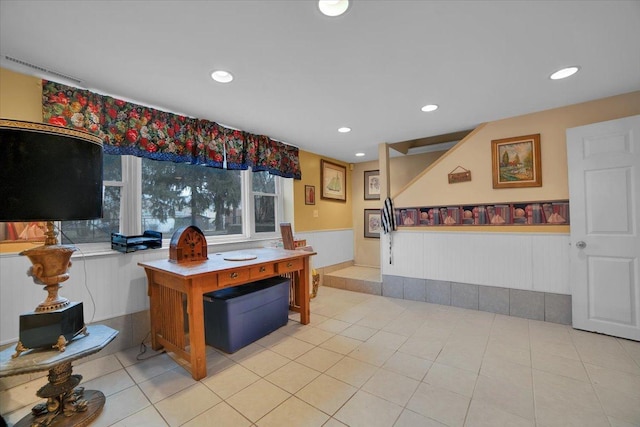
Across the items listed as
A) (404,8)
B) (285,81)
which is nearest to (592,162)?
(404,8)

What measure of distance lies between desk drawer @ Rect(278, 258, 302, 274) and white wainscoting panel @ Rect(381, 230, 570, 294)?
5.35 feet

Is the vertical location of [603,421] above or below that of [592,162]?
below

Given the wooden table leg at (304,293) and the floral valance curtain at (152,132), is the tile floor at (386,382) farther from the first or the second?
the floral valance curtain at (152,132)

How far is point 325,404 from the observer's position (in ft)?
5.34

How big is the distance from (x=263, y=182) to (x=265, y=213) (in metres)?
0.45

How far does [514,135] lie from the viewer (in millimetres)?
2984

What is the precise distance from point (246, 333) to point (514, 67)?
3094mm

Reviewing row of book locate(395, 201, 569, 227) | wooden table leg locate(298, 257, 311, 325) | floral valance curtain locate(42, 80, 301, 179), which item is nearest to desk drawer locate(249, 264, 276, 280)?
wooden table leg locate(298, 257, 311, 325)

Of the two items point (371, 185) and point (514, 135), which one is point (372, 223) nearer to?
point (371, 185)

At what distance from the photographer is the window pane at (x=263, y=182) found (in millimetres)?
3688

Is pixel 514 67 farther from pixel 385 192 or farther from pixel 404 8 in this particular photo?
pixel 385 192

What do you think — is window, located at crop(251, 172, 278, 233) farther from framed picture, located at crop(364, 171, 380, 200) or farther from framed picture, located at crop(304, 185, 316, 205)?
framed picture, located at crop(364, 171, 380, 200)

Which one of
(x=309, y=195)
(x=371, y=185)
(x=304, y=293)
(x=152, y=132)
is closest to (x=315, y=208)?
(x=309, y=195)

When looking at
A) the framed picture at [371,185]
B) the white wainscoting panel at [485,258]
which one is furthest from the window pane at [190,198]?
the framed picture at [371,185]
